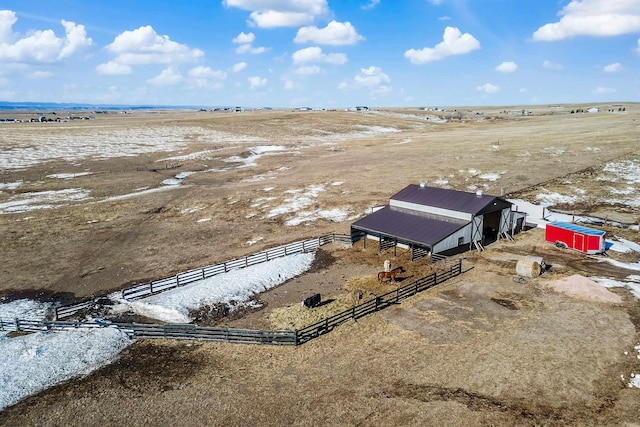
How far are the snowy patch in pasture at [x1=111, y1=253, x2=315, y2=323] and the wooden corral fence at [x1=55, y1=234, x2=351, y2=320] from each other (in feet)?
2.64

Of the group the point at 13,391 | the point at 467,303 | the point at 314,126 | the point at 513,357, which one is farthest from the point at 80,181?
the point at 314,126

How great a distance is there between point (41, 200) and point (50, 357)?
156 feet

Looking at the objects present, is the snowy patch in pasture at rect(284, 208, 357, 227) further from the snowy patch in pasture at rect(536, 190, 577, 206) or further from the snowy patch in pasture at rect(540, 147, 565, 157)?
the snowy patch in pasture at rect(540, 147, 565, 157)

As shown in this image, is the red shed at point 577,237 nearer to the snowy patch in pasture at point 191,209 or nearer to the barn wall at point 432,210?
the barn wall at point 432,210

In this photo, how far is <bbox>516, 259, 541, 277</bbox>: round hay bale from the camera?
2994cm

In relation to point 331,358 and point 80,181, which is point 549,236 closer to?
point 331,358

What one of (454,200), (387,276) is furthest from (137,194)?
(454,200)

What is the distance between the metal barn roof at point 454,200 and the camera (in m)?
36.5

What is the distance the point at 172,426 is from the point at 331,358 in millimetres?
8340

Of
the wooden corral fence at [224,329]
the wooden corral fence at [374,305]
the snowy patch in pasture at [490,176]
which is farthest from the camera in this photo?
the snowy patch in pasture at [490,176]

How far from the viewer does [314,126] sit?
144875 mm

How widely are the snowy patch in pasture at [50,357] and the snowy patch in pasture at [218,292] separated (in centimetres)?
370

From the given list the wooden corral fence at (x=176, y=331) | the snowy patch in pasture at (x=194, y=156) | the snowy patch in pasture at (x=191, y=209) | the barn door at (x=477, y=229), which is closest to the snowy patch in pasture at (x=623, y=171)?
the barn door at (x=477, y=229)

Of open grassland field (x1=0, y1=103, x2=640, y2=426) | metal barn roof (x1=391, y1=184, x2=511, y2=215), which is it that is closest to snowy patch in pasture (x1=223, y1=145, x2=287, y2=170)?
open grassland field (x1=0, y1=103, x2=640, y2=426)
